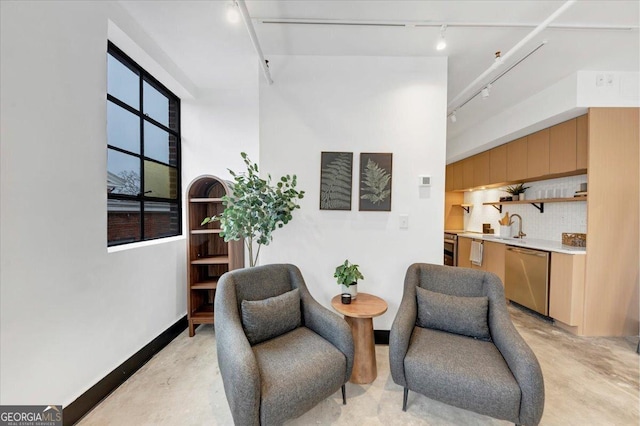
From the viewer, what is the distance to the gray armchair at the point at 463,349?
1.29m

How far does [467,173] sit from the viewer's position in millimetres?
4730

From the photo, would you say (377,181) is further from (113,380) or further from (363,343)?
(113,380)

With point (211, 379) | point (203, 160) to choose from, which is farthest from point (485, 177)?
point (211, 379)

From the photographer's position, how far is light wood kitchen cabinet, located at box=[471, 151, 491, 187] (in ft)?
13.6

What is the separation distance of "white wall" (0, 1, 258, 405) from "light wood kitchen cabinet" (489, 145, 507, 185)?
4928 millimetres

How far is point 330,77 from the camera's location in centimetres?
245

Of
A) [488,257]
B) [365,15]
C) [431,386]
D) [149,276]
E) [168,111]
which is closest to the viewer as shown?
[431,386]

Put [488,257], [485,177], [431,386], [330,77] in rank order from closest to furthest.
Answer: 1. [431,386]
2. [330,77]
3. [488,257]
4. [485,177]

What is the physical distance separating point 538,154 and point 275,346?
406 centimetres

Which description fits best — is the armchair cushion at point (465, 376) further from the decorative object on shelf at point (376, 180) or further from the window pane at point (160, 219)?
the window pane at point (160, 219)

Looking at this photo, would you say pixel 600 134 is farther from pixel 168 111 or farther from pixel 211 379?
pixel 168 111

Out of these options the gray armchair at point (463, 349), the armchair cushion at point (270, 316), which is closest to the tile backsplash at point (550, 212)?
the gray armchair at point (463, 349)

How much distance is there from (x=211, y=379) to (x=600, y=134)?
463 centimetres

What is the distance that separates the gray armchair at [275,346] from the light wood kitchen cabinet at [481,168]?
13.0ft
